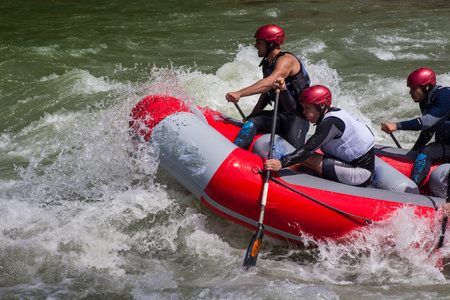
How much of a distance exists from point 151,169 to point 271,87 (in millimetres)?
1435

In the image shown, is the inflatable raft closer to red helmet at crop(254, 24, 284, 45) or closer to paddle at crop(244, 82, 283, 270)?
paddle at crop(244, 82, 283, 270)

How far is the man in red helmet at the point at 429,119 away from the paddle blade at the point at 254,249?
1.66 meters

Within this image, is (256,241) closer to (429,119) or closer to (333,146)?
(333,146)

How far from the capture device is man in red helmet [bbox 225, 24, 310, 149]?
4.92 m

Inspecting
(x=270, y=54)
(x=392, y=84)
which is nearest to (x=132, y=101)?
(x=270, y=54)

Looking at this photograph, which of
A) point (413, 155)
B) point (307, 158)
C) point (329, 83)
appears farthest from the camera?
point (329, 83)

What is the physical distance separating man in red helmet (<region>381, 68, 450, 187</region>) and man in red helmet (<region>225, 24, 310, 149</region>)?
914 mm

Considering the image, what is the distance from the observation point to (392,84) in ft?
28.8

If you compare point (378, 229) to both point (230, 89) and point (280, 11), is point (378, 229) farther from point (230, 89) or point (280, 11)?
point (280, 11)

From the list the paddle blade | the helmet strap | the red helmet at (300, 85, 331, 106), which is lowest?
the paddle blade

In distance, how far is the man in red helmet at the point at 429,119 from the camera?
4.70m

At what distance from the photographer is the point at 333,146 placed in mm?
4434

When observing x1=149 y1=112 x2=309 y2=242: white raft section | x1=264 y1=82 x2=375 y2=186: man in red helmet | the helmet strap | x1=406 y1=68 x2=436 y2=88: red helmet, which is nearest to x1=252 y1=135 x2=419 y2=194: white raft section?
x1=264 y1=82 x2=375 y2=186: man in red helmet

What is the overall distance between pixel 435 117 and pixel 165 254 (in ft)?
9.46
